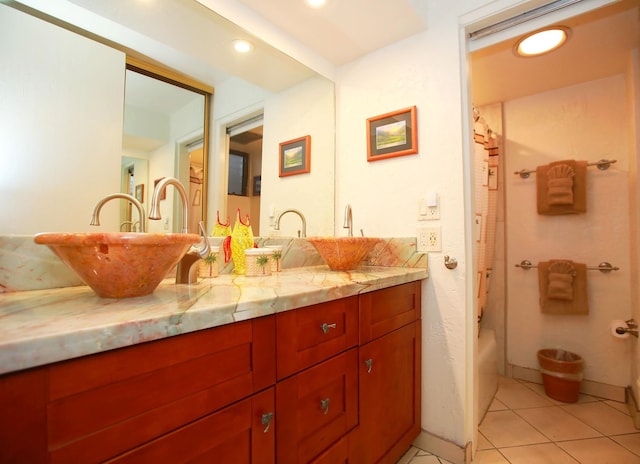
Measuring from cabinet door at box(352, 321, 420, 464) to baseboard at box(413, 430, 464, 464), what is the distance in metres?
0.07

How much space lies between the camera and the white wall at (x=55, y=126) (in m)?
0.87

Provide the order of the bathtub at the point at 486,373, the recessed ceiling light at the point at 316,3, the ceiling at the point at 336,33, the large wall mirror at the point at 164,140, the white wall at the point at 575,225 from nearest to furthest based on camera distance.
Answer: the large wall mirror at the point at 164,140 → the ceiling at the point at 336,33 → the recessed ceiling light at the point at 316,3 → the bathtub at the point at 486,373 → the white wall at the point at 575,225

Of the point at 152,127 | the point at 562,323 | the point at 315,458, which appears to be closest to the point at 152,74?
the point at 152,127

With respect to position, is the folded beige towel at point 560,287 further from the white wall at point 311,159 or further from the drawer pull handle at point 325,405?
the drawer pull handle at point 325,405

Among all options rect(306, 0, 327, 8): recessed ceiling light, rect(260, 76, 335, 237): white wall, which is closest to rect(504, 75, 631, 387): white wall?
rect(260, 76, 335, 237): white wall

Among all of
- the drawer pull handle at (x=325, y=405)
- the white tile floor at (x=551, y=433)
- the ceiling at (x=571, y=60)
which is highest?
the ceiling at (x=571, y=60)

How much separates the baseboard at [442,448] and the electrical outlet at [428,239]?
0.89 meters

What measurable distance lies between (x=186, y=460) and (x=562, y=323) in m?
2.54

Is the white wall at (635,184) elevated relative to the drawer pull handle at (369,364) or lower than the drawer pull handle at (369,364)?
elevated

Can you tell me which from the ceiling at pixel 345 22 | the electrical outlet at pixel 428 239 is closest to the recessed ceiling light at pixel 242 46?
the ceiling at pixel 345 22

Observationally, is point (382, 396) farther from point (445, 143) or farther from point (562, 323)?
point (562, 323)

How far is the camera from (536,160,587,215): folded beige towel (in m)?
2.04

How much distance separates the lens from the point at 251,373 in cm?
73

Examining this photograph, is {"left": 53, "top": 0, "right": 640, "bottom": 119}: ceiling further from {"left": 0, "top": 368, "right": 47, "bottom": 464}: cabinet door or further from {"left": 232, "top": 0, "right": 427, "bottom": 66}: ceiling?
{"left": 0, "top": 368, "right": 47, "bottom": 464}: cabinet door
